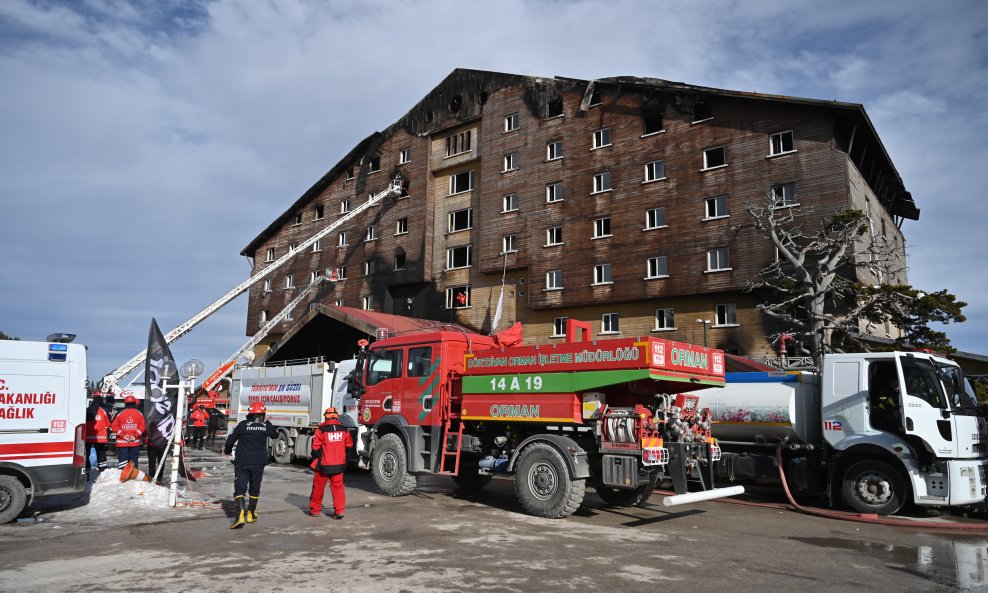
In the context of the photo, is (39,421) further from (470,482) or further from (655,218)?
(655,218)

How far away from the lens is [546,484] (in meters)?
10.5

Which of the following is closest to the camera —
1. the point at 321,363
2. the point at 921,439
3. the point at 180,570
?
the point at 180,570

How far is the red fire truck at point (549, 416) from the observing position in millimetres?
10109

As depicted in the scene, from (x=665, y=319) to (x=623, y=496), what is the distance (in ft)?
63.3

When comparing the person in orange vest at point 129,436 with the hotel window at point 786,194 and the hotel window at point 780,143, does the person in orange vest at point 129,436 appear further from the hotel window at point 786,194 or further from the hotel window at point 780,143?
the hotel window at point 780,143

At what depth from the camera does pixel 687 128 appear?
1200 inches

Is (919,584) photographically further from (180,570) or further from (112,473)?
(112,473)

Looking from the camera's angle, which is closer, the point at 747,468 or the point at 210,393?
the point at 747,468

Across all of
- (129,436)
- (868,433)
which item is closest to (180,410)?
(129,436)

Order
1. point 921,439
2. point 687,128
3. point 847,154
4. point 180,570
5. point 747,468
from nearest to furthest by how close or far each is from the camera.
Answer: point 180,570
point 921,439
point 747,468
point 847,154
point 687,128

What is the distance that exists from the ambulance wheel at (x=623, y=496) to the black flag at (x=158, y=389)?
7836 mm

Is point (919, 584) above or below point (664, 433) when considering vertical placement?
below

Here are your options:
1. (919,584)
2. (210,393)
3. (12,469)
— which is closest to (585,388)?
(919,584)

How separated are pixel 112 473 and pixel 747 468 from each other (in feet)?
40.3
